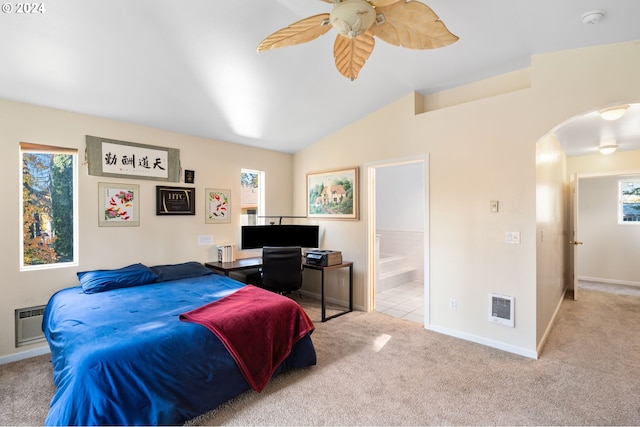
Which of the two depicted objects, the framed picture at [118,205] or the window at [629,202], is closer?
the framed picture at [118,205]

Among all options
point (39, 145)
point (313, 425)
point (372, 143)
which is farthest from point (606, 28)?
point (39, 145)

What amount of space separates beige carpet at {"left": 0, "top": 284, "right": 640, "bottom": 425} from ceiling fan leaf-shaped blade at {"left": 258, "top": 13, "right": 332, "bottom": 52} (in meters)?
2.37

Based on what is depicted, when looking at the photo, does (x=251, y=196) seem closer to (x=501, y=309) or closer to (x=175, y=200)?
(x=175, y=200)

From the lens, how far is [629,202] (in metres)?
5.62

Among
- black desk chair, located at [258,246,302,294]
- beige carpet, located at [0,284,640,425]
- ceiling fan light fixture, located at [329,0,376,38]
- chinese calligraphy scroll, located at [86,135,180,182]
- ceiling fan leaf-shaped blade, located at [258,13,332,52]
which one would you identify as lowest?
beige carpet, located at [0,284,640,425]

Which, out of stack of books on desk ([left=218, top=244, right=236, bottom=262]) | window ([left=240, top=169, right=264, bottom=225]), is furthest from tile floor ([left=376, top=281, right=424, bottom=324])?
window ([left=240, top=169, right=264, bottom=225])

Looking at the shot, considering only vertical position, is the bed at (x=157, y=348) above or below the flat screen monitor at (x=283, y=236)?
below

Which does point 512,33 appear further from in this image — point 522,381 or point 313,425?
point 313,425

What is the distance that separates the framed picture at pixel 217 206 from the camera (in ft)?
13.5

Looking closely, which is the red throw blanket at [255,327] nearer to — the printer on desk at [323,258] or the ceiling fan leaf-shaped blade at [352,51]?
the printer on desk at [323,258]

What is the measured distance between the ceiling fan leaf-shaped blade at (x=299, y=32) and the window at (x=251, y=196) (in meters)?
2.96

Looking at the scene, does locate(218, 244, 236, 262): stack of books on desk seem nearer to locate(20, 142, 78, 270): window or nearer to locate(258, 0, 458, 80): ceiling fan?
locate(20, 142, 78, 270): window

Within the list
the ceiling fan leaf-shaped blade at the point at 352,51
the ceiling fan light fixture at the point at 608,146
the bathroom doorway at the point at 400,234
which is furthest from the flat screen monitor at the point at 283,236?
the ceiling fan light fixture at the point at 608,146

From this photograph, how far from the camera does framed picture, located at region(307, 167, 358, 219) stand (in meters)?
4.32
